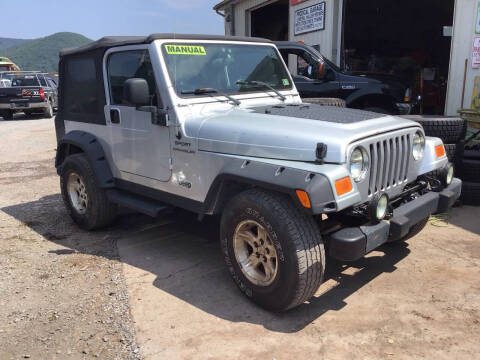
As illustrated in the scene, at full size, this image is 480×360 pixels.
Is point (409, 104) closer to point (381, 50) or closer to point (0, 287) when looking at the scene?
point (0, 287)

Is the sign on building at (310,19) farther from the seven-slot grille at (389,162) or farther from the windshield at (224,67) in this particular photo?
the seven-slot grille at (389,162)

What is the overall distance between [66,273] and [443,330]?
10.2ft

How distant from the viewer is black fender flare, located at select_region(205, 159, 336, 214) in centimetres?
264

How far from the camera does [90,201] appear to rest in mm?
4656

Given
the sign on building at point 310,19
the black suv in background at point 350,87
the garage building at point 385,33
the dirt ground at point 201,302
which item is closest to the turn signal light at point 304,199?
the dirt ground at point 201,302

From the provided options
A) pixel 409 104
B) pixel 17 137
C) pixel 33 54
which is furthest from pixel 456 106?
pixel 33 54

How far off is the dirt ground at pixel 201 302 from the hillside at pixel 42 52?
97098 millimetres

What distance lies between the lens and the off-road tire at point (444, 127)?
526 centimetres

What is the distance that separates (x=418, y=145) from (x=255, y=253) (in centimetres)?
167

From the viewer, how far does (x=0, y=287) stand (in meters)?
3.68

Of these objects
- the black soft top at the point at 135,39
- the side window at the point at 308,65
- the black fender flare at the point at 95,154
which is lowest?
the black fender flare at the point at 95,154

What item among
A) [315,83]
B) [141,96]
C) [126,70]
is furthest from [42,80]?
[141,96]

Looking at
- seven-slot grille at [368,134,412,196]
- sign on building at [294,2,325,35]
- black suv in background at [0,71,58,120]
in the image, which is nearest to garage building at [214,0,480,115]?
sign on building at [294,2,325,35]

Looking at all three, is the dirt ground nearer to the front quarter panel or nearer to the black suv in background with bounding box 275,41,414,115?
the front quarter panel
